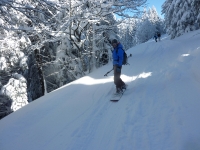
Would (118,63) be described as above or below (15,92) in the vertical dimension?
above

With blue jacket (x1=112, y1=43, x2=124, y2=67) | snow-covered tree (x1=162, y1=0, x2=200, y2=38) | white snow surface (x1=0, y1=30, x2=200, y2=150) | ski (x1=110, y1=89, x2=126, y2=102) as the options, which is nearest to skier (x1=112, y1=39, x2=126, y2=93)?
blue jacket (x1=112, y1=43, x2=124, y2=67)

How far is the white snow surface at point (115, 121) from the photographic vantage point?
337 centimetres

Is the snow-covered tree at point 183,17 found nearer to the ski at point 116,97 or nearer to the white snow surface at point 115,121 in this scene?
the white snow surface at point 115,121

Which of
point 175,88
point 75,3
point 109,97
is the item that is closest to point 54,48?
point 75,3

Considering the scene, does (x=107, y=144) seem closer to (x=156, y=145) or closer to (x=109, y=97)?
(x=156, y=145)

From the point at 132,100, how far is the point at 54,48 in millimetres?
10900

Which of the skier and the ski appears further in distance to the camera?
the skier

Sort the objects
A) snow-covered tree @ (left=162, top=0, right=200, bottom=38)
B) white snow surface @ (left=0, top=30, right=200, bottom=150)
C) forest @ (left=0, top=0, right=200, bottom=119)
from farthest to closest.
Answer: snow-covered tree @ (left=162, top=0, right=200, bottom=38) < forest @ (left=0, top=0, right=200, bottom=119) < white snow surface @ (left=0, top=30, right=200, bottom=150)

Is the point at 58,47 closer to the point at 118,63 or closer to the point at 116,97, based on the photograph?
the point at 118,63

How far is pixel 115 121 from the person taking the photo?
4.27 meters

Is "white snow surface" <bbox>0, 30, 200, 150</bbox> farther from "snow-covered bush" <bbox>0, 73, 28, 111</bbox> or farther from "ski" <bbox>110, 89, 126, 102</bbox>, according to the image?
"snow-covered bush" <bbox>0, 73, 28, 111</bbox>

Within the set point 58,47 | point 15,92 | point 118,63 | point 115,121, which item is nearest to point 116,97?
point 118,63

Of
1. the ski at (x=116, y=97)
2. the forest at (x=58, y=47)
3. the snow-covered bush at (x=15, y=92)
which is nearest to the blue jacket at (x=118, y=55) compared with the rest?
the ski at (x=116, y=97)

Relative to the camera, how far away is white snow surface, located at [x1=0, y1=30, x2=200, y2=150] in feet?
11.0
